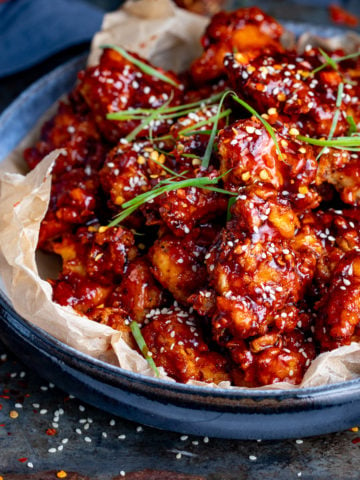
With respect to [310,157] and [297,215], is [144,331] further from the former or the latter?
[310,157]

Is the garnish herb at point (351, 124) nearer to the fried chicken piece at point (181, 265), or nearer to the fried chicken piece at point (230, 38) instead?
the fried chicken piece at point (230, 38)

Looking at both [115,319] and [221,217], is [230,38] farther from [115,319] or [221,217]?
[115,319]

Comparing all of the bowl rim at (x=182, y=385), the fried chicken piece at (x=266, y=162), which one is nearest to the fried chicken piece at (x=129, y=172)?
the fried chicken piece at (x=266, y=162)

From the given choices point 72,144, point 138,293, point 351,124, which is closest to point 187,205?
point 138,293

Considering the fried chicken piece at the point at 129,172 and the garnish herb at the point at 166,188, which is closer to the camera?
the garnish herb at the point at 166,188

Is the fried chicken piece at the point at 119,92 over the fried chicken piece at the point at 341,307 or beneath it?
over

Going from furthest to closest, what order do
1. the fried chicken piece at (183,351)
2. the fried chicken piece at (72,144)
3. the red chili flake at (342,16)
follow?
the red chili flake at (342,16) → the fried chicken piece at (72,144) → the fried chicken piece at (183,351)
